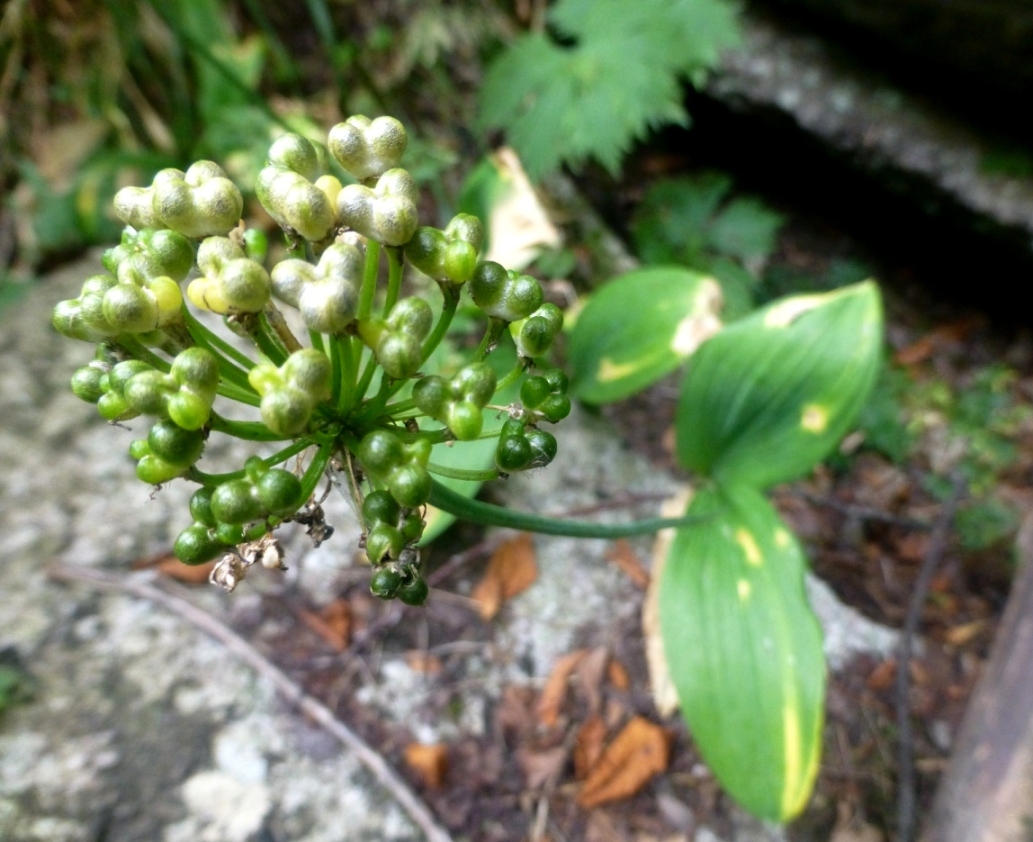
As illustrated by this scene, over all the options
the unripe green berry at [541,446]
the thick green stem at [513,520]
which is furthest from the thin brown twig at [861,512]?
the unripe green berry at [541,446]

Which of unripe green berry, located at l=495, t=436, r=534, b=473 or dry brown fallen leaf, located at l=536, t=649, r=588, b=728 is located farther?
dry brown fallen leaf, located at l=536, t=649, r=588, b=728

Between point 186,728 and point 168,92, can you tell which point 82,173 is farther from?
point 186,728

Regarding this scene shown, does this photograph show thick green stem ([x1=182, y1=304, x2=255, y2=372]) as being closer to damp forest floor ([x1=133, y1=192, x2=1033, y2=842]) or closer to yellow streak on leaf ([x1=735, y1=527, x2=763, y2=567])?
damp forest floor ([x1=133, y1=192, x2=1033, y2=842])

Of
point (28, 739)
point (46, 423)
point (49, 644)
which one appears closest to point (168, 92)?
point (46, 423)

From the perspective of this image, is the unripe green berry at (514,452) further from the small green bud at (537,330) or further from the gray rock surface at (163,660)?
the gray rock surface at (163,660)

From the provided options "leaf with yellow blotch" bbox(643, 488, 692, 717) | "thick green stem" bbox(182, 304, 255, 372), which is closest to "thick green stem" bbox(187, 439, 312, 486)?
"thick green stem" bbox(182, 304, 255, 372)

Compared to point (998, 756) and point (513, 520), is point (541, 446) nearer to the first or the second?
point (513, 520)

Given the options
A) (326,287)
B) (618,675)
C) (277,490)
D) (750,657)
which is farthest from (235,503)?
(618,675)
